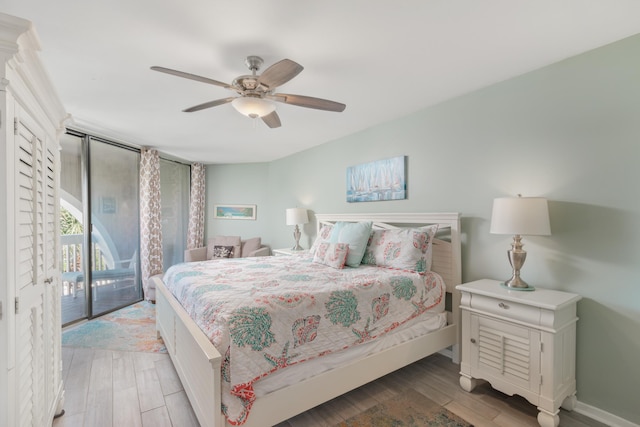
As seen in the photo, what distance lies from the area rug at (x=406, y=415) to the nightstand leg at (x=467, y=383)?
1.08 ft

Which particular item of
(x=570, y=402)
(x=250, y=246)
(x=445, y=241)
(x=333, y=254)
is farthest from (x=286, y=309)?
(x=250, y=246)

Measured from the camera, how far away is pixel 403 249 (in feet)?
9.04

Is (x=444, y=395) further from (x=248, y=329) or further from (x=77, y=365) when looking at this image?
(x=77, y=365)

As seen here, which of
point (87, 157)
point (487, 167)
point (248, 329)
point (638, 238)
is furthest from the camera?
point (87, 157)

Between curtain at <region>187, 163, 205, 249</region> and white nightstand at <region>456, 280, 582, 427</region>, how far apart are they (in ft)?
16.0

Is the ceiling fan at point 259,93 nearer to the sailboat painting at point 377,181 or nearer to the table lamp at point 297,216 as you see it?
the sailboat painting at point 377,181

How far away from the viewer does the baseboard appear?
6.16ft

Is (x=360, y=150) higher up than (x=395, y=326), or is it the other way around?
(x=360, y=150)

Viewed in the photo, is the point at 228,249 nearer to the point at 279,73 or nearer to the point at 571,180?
the point at 279,73

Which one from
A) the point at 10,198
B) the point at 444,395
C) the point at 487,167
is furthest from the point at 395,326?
the point at 10,198

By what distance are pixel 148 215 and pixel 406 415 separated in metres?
4.32

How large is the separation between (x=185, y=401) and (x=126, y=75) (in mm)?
2457

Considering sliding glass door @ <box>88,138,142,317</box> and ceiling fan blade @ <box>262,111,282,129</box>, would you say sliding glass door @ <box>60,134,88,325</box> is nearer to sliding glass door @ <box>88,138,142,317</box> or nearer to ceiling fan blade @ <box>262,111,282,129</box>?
sliding glass door @ <box>88,138,142,317</box>

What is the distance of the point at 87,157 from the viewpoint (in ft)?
12.3
